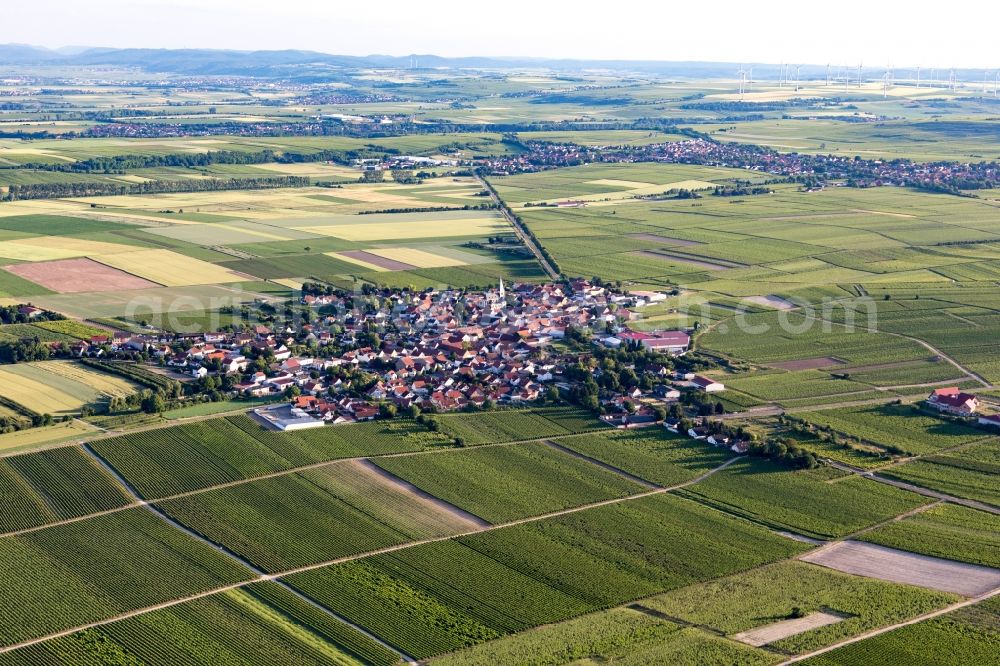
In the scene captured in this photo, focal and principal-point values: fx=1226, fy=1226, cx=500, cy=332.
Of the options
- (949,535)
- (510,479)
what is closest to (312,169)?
(510,479)

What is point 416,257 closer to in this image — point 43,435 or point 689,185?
point 43,435

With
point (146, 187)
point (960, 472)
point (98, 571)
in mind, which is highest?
point (146, 187)

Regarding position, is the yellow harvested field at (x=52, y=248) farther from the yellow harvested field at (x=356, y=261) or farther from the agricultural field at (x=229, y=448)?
the agricultural field at (x=229, y=448)

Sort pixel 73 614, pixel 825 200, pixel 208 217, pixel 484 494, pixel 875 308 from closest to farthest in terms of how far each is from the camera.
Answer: pixel 73 614, pixel 484 494, pixel 875 308, pixel 208 217, pixel 825 200

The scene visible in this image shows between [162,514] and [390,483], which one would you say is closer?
[162,514]

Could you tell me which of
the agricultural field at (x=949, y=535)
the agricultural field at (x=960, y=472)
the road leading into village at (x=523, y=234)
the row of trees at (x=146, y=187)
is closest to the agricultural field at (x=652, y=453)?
the agricultural field at (x=960, y=472)

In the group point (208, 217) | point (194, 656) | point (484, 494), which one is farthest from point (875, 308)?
A: point (208, 217)

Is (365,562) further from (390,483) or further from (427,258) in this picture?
(427,258)
